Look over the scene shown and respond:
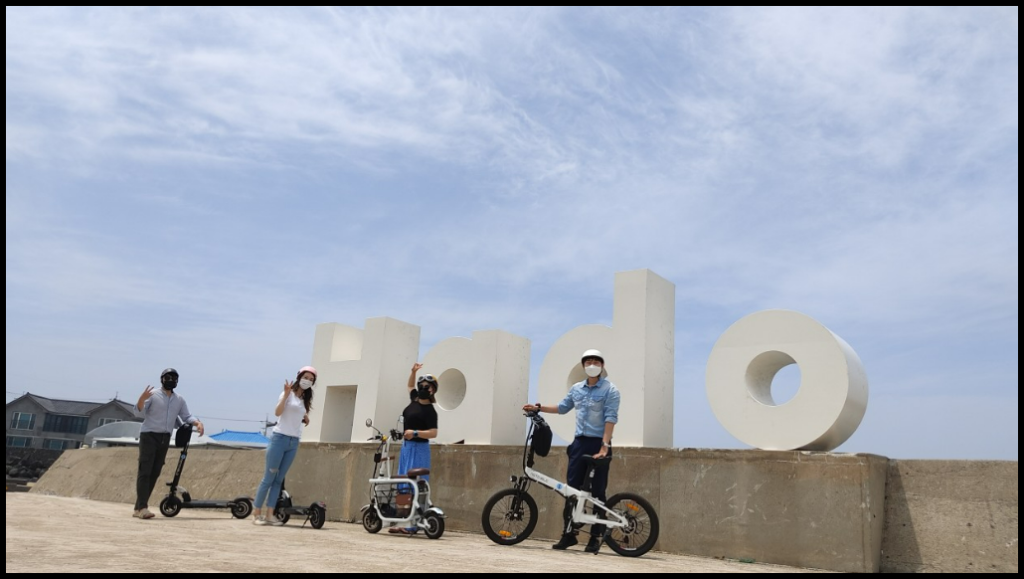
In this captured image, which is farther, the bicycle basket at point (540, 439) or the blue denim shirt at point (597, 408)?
the bicycle basket at point (540, 439)

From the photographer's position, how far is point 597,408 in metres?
6.79

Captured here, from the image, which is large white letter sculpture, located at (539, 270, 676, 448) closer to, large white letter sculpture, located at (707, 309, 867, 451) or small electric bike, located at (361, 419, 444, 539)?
large white letter sculpture, located at (707, 309, 867, 451)

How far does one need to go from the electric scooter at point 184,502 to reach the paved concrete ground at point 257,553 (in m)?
0.84

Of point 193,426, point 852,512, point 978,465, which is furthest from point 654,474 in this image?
point 193,426

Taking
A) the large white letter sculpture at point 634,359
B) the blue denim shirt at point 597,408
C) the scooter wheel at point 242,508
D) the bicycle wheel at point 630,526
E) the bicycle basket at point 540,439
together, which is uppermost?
the large white letter sculpture at point 634,359

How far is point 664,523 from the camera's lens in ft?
23.9

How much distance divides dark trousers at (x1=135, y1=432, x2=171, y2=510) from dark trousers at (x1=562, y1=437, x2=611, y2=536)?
15.4 ft

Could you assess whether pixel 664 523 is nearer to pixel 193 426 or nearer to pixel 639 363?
pixel 639 363

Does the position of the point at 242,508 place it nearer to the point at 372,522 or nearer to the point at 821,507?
the point at 372,522

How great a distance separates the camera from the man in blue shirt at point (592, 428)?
6562 millimetres

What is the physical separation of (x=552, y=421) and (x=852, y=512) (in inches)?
144

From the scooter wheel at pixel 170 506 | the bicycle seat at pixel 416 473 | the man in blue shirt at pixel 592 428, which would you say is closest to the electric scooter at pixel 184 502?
the scooter wheel at pixel 170 506

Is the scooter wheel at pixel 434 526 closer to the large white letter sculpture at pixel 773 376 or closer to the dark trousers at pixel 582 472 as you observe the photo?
the dark trousers at pixel 582 472

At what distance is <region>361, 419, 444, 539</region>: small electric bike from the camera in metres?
7.20
